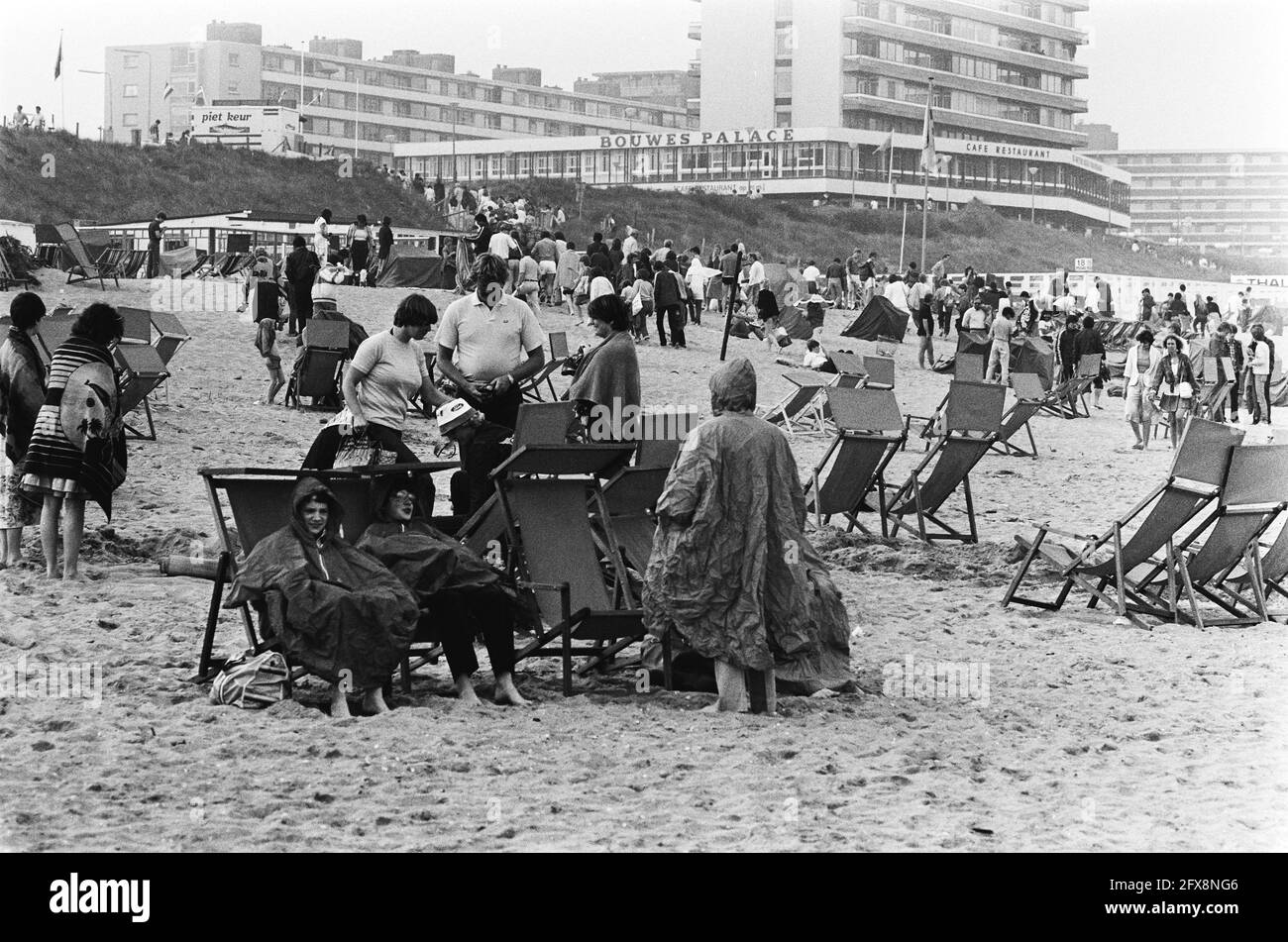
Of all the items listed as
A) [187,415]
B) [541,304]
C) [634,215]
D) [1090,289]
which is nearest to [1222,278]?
[634,215]

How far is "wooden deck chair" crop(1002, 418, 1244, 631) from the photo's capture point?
25.7ft

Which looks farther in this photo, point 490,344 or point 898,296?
point 898,296

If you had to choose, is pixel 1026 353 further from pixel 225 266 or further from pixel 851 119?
pixel 851 119

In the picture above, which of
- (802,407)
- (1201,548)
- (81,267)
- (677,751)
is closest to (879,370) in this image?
(802,407)

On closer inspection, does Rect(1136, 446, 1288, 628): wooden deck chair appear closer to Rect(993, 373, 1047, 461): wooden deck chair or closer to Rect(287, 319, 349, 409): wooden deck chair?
Rect(993, 373, 1047, 461): wooden deck chair

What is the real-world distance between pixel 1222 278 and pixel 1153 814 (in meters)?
81.2

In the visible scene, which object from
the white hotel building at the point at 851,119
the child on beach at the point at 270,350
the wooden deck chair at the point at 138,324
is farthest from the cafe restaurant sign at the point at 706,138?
the wooden deck chair at the point at 138,324

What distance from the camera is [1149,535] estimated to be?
26.6 ft

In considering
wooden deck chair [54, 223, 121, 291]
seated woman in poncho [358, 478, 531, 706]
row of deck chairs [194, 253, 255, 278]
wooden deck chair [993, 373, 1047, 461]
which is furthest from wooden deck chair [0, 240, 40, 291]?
seated woman in poncho [358, 478, 531, 706]

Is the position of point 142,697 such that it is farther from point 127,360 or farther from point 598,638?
point 127,360

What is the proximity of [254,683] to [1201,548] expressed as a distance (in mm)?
4549

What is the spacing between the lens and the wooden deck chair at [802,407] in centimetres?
1487

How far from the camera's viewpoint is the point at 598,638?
6387 millimetres

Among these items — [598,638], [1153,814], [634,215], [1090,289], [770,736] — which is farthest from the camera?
[634,215]
